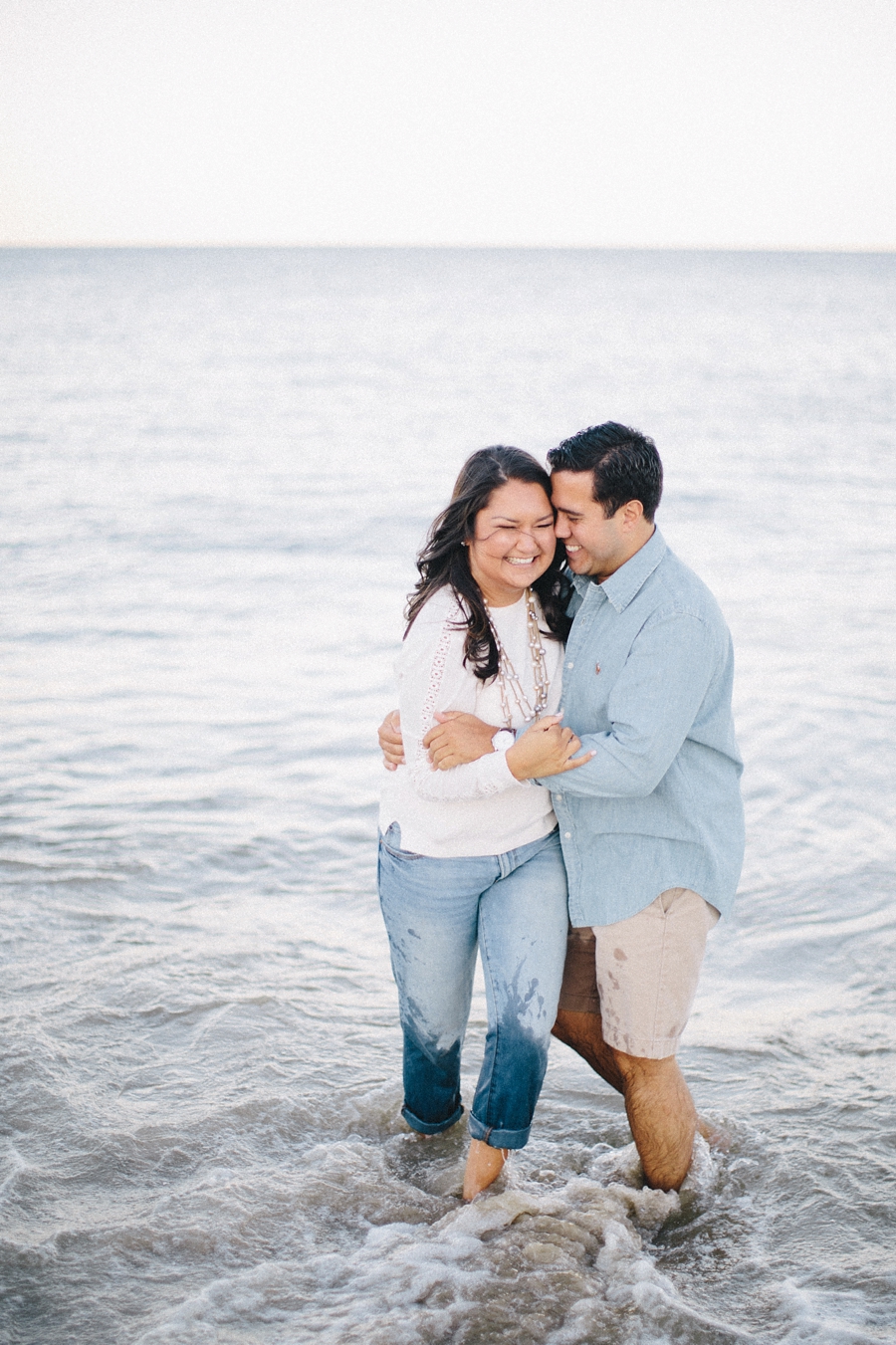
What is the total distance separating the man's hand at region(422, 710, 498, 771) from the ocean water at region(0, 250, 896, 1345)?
136 centimetres

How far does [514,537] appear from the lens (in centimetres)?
315

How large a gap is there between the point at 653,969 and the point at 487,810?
64cm

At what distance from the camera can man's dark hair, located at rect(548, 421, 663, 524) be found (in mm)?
3131

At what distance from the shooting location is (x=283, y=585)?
467 inches

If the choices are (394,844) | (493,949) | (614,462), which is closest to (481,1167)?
(493,949)

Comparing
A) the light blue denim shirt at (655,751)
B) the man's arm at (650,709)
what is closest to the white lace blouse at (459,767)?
the light blue denim shirt at (655,751)

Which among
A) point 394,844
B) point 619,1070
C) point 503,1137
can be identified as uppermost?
point 394,844

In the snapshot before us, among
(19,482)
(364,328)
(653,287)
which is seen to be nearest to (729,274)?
(653,287)

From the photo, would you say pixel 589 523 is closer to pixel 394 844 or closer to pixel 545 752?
pixel 545 752

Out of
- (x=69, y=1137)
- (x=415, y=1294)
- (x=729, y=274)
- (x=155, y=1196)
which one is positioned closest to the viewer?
(x=415, y=1294)

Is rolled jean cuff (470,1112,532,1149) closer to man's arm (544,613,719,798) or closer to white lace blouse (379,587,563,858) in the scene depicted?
white lace blouse (379,587,563,858)

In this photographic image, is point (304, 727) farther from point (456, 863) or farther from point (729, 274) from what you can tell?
point (729, 274)

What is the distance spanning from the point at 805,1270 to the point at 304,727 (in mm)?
5038

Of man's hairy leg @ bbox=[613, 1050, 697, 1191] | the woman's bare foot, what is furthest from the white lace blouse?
the woman's bare foot
